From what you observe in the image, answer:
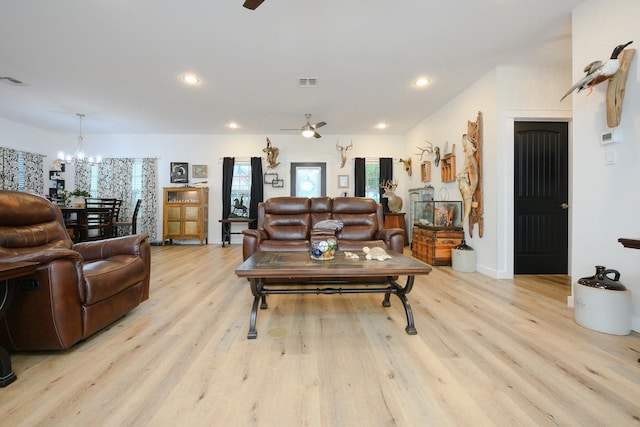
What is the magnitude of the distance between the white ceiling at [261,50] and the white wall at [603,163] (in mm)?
367

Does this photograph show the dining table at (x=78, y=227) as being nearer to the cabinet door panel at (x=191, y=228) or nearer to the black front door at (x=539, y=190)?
the cabinet door panel at (x=191, y=228)

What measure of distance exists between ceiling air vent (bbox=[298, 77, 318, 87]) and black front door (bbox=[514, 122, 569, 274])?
2.64 meters

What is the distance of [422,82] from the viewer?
3.68 metres

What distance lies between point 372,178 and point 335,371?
17.9 ft

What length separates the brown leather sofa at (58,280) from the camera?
4.82 feet

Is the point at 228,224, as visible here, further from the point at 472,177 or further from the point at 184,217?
the point at 472,177

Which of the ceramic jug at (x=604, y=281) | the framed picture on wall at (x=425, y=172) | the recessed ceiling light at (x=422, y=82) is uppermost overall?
the recessed ceiling light at (x=422, y=82)

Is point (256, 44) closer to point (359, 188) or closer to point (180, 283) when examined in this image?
point (180, 283)

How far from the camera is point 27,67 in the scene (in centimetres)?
326

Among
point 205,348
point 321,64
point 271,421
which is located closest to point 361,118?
point 321,64

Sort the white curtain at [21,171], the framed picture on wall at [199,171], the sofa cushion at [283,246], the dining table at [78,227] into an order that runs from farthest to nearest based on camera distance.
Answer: the framed picture on wall at [199,171] < the white curtain at [21,171] < the dining table at [78,227] < the sofa cushion at [283,246]

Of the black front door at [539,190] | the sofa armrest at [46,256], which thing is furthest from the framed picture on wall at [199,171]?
the black front door at [539,190]

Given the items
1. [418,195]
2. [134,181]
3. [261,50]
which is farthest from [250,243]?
[134,181]

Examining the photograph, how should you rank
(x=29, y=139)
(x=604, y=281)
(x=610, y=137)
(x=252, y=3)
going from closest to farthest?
(x=252, y=3)
(x=604, y=281)
(x=610, y=137)
(x=29, y=139)
